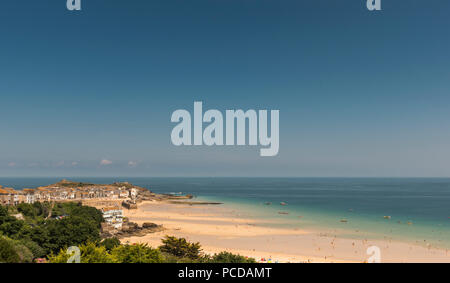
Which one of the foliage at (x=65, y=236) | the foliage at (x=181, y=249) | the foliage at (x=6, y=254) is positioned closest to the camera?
the foliage at (x=6, y=254)

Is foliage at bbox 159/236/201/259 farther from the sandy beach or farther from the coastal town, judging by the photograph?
the coastal town

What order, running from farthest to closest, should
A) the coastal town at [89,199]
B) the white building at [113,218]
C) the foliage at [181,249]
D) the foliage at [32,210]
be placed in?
the coastal town at [89,199], the white building at [113,218], the foliage at [32,210], the foliage at [181,249]

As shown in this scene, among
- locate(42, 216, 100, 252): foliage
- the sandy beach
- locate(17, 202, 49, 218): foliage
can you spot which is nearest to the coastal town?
the sandy beach

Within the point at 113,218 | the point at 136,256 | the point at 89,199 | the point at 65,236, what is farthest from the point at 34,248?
the point at 89,199

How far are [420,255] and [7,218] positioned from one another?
4535cm

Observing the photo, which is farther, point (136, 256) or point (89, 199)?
point (89, 199)

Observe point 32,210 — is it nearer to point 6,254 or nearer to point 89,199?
point 6,254

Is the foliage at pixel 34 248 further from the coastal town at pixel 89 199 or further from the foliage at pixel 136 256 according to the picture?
the coastal town at pixel 89 199

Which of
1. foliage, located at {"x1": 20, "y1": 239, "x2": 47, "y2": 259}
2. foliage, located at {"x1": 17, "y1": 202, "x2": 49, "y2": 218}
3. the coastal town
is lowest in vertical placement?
the coastal town

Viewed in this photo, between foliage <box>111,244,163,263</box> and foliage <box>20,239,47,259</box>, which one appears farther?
foliage <box>20,239,47,259</box>

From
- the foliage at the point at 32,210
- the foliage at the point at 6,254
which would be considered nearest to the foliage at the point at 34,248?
the foliage at the point at 6,254

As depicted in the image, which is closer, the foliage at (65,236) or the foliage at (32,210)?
the foliage at (65,236)
